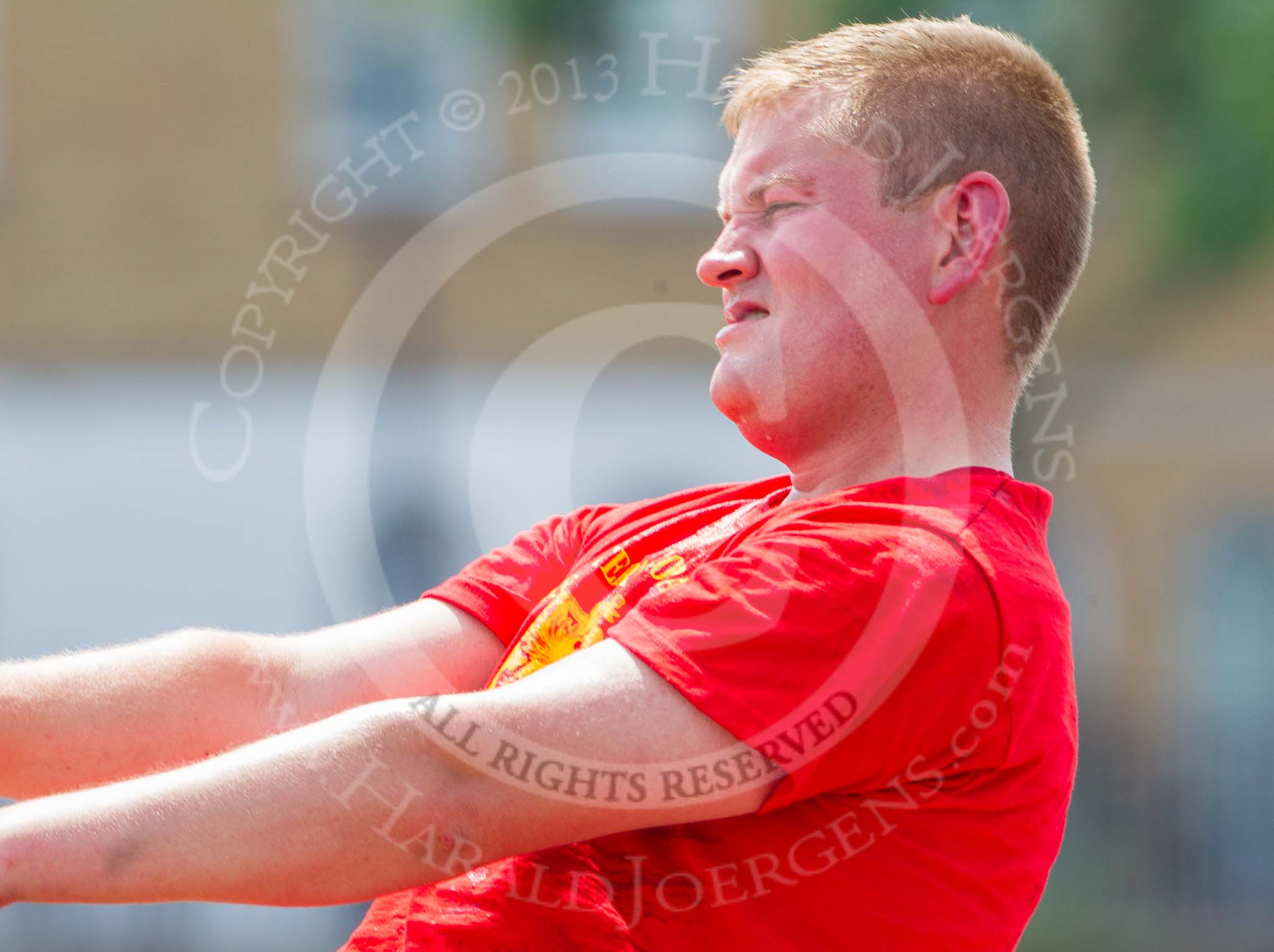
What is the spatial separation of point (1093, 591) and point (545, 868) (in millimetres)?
6964

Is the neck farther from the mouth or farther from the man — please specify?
the mouth

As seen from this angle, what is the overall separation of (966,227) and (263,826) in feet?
3.58

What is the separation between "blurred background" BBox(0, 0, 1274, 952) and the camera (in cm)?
664

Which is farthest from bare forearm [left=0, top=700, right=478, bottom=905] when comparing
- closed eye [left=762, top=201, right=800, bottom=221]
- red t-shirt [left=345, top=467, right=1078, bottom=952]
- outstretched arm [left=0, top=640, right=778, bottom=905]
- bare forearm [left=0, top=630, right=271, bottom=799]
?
closed eye [left=762, top=201, right=800, bottom=221]

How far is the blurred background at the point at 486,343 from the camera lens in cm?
664

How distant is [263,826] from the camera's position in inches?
52.1

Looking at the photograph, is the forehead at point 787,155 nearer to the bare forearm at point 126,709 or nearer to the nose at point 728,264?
the nose at point 728,264

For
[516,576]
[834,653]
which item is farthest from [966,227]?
[516,576]

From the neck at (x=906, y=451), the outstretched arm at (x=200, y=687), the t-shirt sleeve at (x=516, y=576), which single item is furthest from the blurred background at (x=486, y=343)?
the neck at (x=906, y=451)

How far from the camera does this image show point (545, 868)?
5.04 feet

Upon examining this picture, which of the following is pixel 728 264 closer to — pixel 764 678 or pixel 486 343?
pixel 764 678

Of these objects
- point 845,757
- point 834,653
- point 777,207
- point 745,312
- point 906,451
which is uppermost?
point 777,207

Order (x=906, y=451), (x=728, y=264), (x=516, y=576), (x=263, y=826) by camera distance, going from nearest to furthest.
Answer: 1. (x=263, y=826)
2. (x=906, y=451)
3. (x=728, y=264)
4. (x=516, y=576)

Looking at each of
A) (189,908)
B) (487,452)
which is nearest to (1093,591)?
(487,452)
